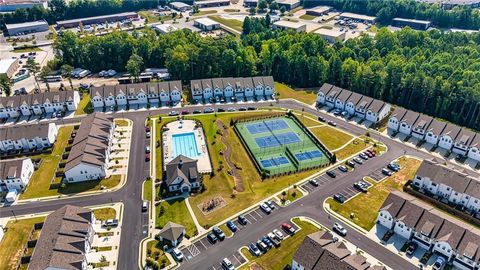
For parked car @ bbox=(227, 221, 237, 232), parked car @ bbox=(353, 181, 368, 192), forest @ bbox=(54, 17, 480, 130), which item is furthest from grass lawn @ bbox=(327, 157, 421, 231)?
forest @ bbox=(54, 17, 480, 130)

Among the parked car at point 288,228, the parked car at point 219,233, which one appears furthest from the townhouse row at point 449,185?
the parked car at point 219,233

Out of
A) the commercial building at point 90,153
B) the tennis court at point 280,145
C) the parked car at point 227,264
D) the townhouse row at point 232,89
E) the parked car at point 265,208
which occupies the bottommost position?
the parked car at point 227,264

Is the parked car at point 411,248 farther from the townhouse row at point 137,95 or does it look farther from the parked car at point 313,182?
the townhouse row at point 137,95

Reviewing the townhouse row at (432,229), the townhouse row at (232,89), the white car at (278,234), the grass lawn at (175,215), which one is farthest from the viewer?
the townhouse row at (232,89)

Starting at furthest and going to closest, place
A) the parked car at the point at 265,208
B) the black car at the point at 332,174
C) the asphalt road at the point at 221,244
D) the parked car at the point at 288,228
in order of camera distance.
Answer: the black car at the point at 332,174 < the parked car at the point at 265,208 < the parked car at the point at 288,228 < the asphalt road at the point at 221,244

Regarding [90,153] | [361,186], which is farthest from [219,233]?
[90,153]

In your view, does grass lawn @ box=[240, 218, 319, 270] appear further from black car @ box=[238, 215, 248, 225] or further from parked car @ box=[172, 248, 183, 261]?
parked car @ box=[172, 248, 183, 261]
